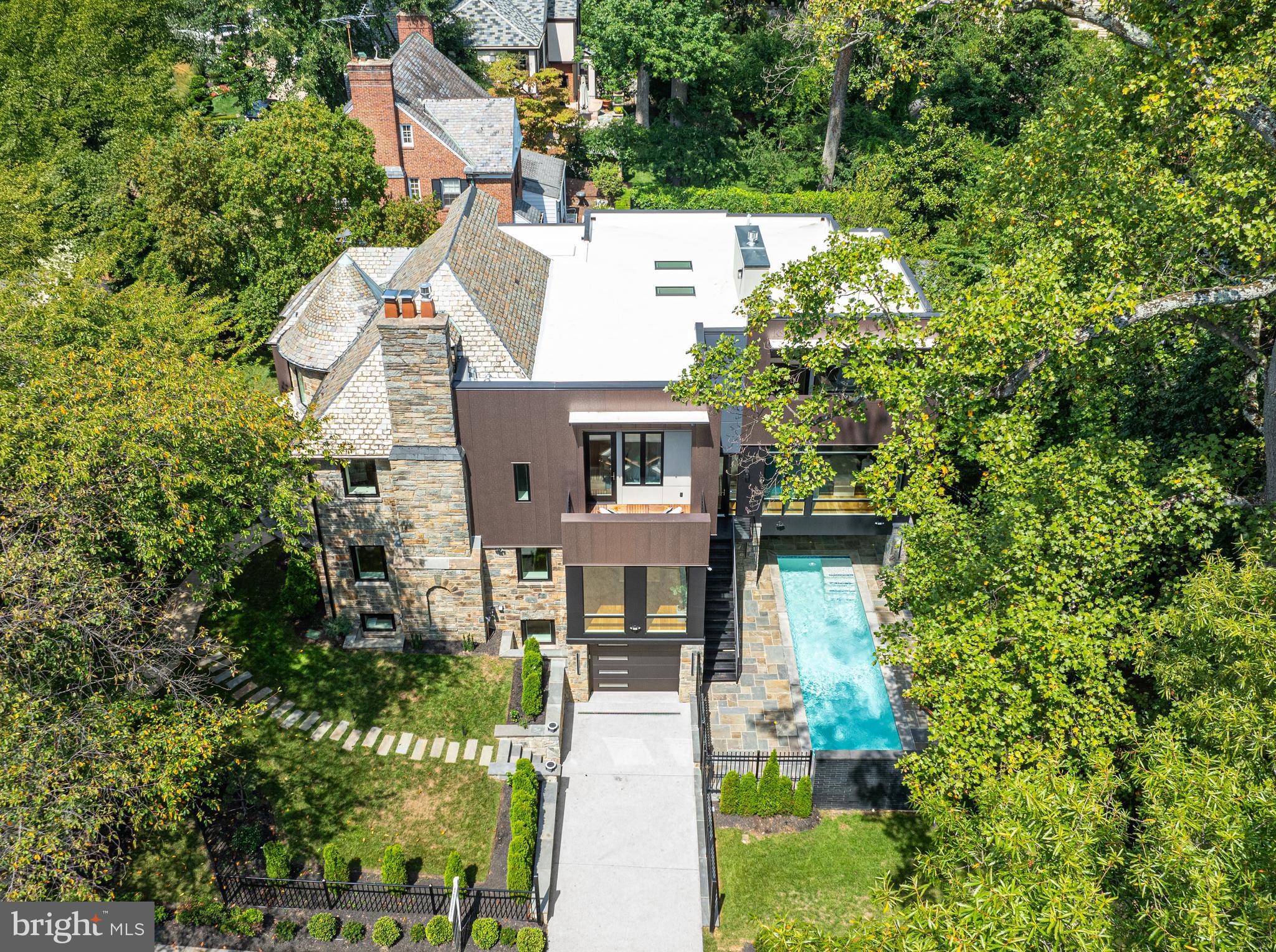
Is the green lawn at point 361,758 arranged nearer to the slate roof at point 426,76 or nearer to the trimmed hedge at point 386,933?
the trimmed hedge at point 386,933

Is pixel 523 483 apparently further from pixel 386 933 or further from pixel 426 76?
pixel 426 76

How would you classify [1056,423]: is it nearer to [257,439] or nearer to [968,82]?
[257,439]

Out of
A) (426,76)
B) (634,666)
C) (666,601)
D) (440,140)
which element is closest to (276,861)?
(634,666)

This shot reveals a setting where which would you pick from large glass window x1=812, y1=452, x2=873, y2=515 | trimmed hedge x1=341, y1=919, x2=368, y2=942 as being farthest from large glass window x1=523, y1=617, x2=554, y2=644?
trimmed hedge x1=341, y1=919, x2=368, y2=942

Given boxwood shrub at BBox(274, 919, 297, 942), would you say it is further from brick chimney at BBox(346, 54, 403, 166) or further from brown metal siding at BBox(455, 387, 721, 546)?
brick chimney at BBox(346, 54, 403, 166)

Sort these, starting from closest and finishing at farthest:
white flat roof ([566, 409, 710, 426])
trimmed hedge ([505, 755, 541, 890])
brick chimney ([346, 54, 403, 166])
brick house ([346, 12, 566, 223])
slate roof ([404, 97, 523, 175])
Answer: trimmed hedge ([505, 755, 541, 890]), white flat roof ([566, 409, 710, 426]), brick chimney ([346, 54, 403, 166]), brick house ([346, 12, 566, 223]), slate roof ([404, 97, 523, 175])
